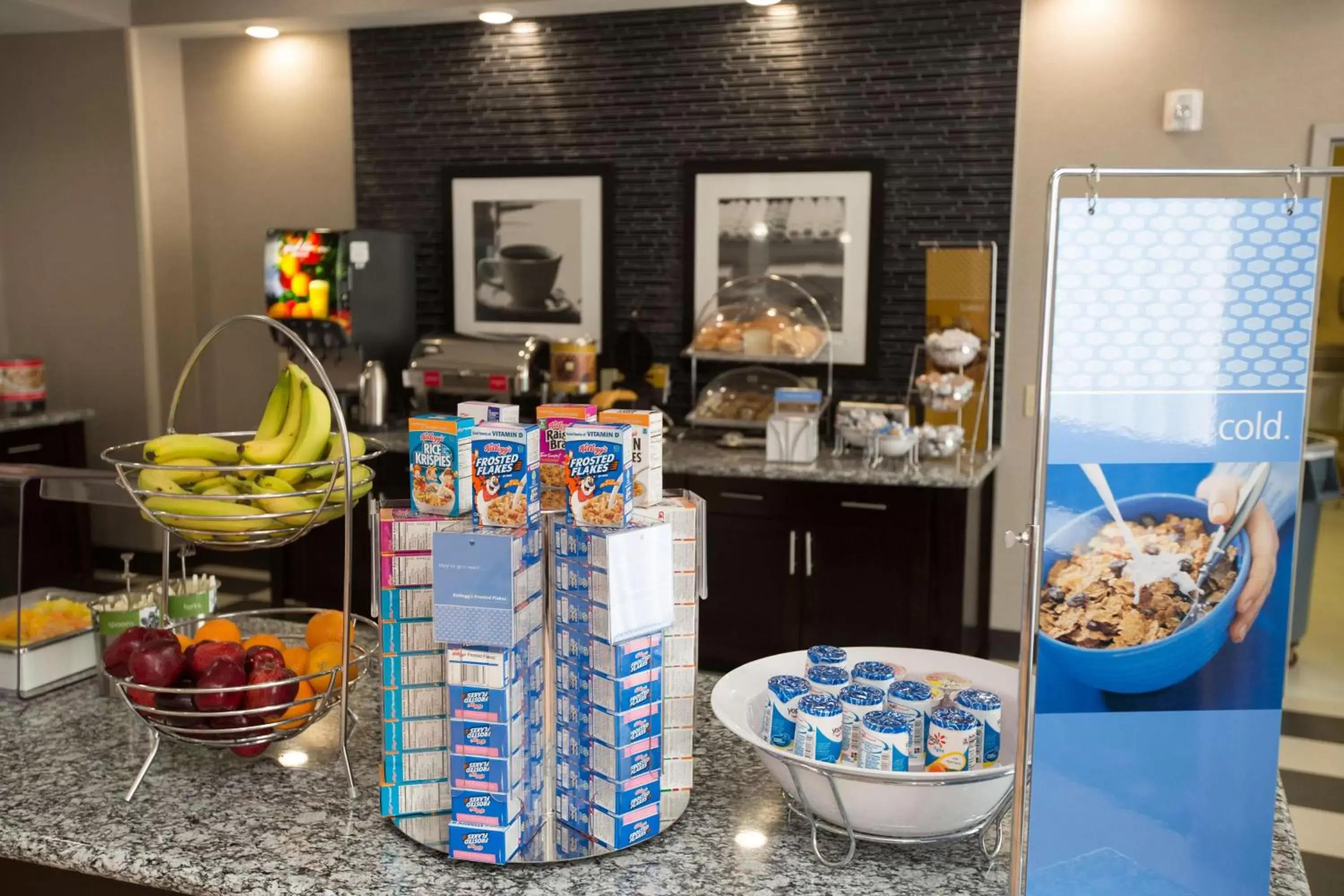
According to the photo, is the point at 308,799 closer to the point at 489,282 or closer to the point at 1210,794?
the point at 1210,794

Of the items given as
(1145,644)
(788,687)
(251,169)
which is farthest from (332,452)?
(251,169)

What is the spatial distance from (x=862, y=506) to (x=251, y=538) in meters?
2.58

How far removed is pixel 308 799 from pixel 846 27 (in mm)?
3653

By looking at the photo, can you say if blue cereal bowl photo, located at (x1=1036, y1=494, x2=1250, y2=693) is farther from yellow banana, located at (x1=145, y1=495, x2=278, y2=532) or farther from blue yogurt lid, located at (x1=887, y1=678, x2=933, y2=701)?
yellow banana, located at (x1=145, y1=495, x2=278, y2=532)

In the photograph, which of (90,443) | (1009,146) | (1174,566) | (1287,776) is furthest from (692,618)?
(90,443)

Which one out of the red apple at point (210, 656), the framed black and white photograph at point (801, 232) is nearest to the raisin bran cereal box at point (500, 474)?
the red apple at point (210, 656)

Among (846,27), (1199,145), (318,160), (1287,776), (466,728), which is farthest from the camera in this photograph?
(318,160)

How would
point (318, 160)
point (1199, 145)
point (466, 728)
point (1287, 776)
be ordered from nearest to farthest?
point (466, 728) < point (1287, 776) < point (1199, 145) < point (318, 160)

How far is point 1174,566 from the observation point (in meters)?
1.05

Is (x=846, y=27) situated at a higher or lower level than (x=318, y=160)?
higher

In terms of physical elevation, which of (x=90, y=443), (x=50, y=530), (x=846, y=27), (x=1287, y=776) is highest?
(x=846, y=27)

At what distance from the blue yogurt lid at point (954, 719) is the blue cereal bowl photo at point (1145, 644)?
0.51 ft

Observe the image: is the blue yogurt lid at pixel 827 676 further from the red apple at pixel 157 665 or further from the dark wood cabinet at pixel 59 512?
the dark wood cabinet at pixel 59 512

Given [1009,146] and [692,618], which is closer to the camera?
[692,618]
